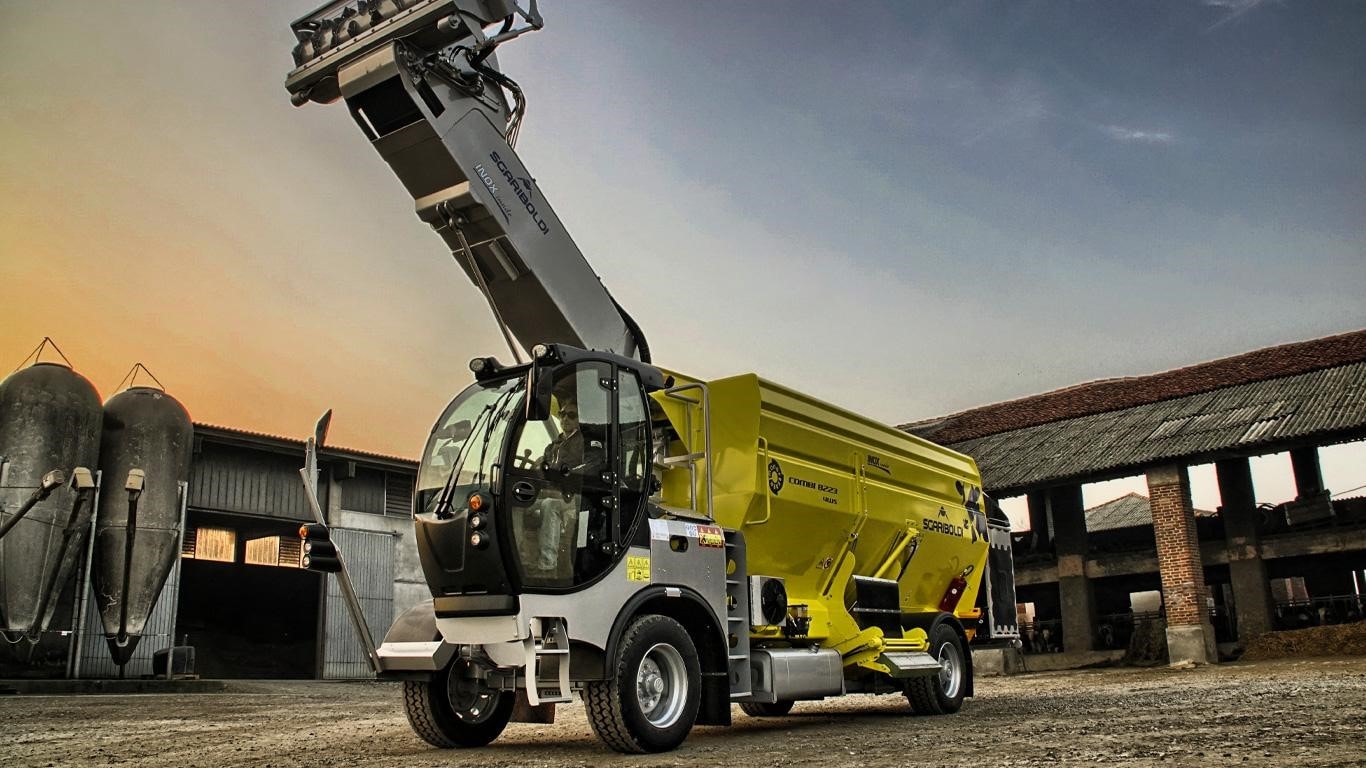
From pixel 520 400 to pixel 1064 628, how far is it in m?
22.9

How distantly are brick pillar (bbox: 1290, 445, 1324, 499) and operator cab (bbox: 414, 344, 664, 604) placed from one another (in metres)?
25.1

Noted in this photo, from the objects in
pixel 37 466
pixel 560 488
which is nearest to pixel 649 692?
pixel 560 488

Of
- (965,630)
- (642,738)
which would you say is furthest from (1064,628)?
(642,738)

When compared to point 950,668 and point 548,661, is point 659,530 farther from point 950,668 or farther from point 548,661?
point 950,668

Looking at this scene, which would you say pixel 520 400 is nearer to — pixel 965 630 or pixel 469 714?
pixel 469 714

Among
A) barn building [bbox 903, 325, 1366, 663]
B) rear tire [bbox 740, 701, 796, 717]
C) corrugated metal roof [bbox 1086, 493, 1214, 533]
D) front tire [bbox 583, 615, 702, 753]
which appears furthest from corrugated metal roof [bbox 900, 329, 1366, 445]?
front tire [bbox 583, 615, 702, 753]

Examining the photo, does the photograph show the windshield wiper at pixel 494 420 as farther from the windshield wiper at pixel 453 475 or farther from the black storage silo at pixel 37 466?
the black storage silo at pixel 37 466

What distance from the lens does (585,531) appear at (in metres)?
7.45

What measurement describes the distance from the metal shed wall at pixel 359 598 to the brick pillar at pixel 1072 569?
55.1 feet

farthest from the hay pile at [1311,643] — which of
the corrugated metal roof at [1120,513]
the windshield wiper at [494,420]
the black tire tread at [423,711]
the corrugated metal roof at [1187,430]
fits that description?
the windshield wiper at [494,420]

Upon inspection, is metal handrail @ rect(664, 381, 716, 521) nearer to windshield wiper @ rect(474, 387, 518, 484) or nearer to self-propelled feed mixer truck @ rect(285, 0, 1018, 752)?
self-propelled feed mixer truck @ rect(285, 0, 1018, 752)

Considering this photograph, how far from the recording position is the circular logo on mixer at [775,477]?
922 centimetres

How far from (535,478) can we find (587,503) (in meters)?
0.45

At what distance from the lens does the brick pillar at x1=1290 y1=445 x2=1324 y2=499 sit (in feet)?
89.4
